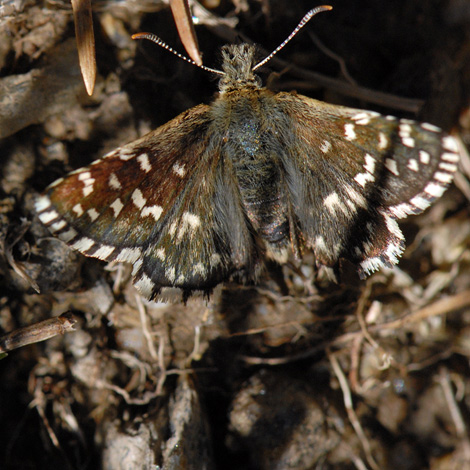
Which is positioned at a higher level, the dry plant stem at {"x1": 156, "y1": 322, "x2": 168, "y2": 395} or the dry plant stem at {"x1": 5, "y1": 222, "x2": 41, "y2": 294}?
the dry plant stem at {"x1": 5, "y1": 222, "x2": 41, "y2": 294}

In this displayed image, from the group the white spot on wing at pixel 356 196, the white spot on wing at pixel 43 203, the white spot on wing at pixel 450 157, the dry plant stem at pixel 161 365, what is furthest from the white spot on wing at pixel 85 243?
the white spot on wing at pixel 450 157

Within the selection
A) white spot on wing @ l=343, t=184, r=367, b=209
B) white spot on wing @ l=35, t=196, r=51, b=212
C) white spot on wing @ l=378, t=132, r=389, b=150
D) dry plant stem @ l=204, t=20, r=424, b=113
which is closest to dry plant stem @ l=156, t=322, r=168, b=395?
white spot on wing @ l=35, t=196, r=51, b=212

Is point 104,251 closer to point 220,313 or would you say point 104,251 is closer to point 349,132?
point 220,313

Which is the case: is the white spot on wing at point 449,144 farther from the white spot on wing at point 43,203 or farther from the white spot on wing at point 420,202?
the white spot on wing at point 43,203

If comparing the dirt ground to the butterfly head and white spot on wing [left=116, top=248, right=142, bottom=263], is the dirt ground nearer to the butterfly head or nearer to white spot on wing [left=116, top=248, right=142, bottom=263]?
the butterfly head

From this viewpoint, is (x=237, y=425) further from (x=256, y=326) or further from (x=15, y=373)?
(x=15, y=373)

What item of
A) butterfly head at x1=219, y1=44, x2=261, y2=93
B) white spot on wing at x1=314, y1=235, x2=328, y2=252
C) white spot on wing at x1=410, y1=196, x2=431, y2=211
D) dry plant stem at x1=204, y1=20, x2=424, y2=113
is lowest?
white spot on wing at x1=314, y1=235, x2=328, y2=252
